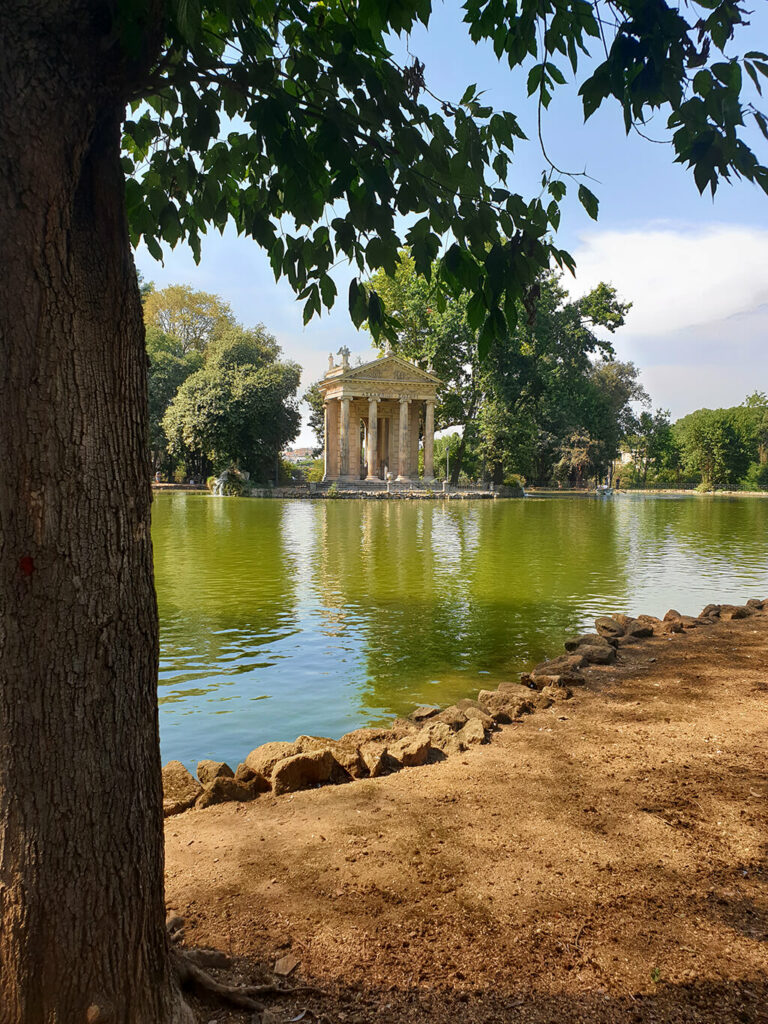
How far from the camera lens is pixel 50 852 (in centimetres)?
190

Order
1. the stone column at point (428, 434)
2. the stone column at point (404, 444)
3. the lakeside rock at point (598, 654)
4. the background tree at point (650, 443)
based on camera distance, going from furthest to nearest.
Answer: the background tree at point (650, 443) < the stone column at point (428, 434) < the stone column at point (404, 444) < the lakeside rock at point (598, 654)

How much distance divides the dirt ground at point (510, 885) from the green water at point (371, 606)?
7.03ft

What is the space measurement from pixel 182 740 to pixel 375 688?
2143 millimetres

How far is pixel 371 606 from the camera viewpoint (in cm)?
1157

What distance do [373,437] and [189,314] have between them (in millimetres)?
24977

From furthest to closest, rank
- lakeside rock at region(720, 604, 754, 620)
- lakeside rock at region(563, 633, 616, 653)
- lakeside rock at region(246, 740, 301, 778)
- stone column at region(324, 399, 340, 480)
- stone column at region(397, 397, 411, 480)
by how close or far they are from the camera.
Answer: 1. stone column at region(324, 399, 340, 480)
2. stone column at region(397, 397, 411, 480)
3. lakeside rock at region(720, 604, 754, 620)
4. lakeside rock at region(563, 633, 616, 653)
5. lakeside rock at region(246, 740, 301, 778)

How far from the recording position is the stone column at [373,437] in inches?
2406

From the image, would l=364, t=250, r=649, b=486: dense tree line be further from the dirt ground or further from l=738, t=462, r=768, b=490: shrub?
the dirt ground

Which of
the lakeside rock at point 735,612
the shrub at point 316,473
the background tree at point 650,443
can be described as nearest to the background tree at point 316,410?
the shrub at point 316,473

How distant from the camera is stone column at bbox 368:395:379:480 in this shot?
6112cm

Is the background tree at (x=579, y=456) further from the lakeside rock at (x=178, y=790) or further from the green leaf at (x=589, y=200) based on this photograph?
the green leaf at (x=589, y=200)

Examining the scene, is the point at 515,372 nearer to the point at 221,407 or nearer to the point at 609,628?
the point at 221,407

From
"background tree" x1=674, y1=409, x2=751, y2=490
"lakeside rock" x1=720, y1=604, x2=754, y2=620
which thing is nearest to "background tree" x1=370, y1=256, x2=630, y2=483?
"background tree" x1=674, y1=409, x2=751, y2=490

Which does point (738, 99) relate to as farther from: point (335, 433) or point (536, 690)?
point (335, 433)
